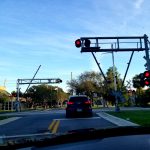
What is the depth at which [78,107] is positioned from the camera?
32750mm

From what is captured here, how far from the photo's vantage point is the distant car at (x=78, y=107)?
1283 inches

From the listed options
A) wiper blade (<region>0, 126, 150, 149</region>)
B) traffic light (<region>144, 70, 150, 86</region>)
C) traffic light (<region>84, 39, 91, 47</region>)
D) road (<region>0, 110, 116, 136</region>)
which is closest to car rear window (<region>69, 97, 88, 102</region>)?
traffic light (<region>84, 39, 91, 47</region>)

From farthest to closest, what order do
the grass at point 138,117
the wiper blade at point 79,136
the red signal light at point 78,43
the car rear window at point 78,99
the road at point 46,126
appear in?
the car rear window at point 78,99
the red signal light at point 78,43
the grass at point 138,117
the road at point 46,126
the wiper blade at point 79,136

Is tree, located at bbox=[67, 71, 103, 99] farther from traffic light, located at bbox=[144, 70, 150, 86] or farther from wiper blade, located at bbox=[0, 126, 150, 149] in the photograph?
wiper blade, located at bbox=[0, 126, 150, 149]

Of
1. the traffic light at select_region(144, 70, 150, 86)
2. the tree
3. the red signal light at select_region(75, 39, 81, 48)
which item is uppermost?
the tree

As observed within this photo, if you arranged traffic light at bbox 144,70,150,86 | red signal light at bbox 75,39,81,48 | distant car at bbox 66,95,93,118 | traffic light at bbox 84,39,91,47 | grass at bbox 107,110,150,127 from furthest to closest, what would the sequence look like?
distant car at bbox 66,95,93,118 < traffic light at bbox 84,39,91,47 < red signal light at bbox 75,39,81,48 < traffic light at bbox 144,70,150,86 < grass at bbox 107,110,150,127

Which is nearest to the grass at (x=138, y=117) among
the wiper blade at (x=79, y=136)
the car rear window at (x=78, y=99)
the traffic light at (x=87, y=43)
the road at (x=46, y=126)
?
the road at (x=46, y=126)

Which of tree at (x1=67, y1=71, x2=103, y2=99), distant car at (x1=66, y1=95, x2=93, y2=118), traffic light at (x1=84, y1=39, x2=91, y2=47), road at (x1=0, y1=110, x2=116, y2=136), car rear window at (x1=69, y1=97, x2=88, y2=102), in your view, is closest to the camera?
road at (x1=0, y1=110, x2=116, y2=136)

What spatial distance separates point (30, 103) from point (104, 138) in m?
115

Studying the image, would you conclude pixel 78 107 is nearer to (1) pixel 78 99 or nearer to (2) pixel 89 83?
(1) pixel 78 99

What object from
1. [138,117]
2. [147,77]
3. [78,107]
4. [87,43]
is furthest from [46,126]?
[78,107]

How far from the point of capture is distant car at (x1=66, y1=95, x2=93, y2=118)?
32.6 metres

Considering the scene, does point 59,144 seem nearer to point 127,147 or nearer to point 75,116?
point 127,147

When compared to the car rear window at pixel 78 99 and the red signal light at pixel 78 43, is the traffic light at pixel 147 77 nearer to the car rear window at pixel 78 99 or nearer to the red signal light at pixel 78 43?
the red signal light at pixel 78 43
